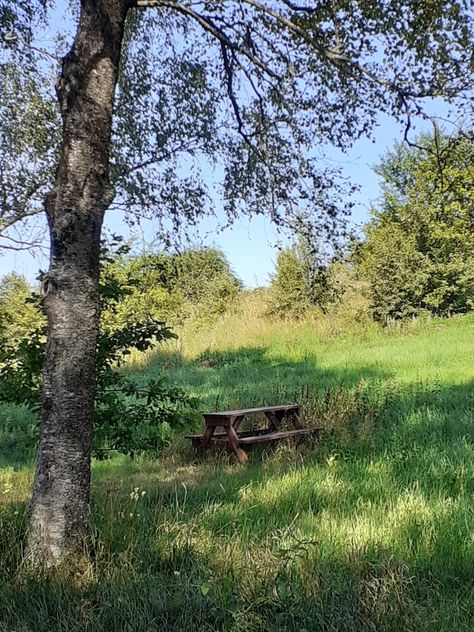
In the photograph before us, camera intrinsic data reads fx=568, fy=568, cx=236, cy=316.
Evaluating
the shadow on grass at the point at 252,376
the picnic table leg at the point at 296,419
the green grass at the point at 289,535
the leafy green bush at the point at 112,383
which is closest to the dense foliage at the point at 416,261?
the shadow on grass at the point at 252,376

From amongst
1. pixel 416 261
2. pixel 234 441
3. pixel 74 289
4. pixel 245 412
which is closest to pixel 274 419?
pixel 245 412

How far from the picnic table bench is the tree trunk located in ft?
10.6

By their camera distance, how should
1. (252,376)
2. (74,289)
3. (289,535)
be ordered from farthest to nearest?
(252,376) < (289,535) < (74,289)

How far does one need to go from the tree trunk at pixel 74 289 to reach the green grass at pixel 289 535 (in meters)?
0.25

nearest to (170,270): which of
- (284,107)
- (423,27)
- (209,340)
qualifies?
(284,107)

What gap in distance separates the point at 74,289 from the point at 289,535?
6.51 ft

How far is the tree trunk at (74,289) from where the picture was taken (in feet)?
10.2

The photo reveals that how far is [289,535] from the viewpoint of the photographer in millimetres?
3523

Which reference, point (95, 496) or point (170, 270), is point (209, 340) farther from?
point (95, 496)

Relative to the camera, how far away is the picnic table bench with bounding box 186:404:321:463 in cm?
636

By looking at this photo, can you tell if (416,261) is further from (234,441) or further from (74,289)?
(74,289)

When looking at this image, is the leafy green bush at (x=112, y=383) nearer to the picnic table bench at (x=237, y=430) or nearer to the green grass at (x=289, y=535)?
the green grass at (x=289, y=535)

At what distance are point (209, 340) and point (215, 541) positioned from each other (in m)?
14.1

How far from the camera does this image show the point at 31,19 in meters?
5.36
